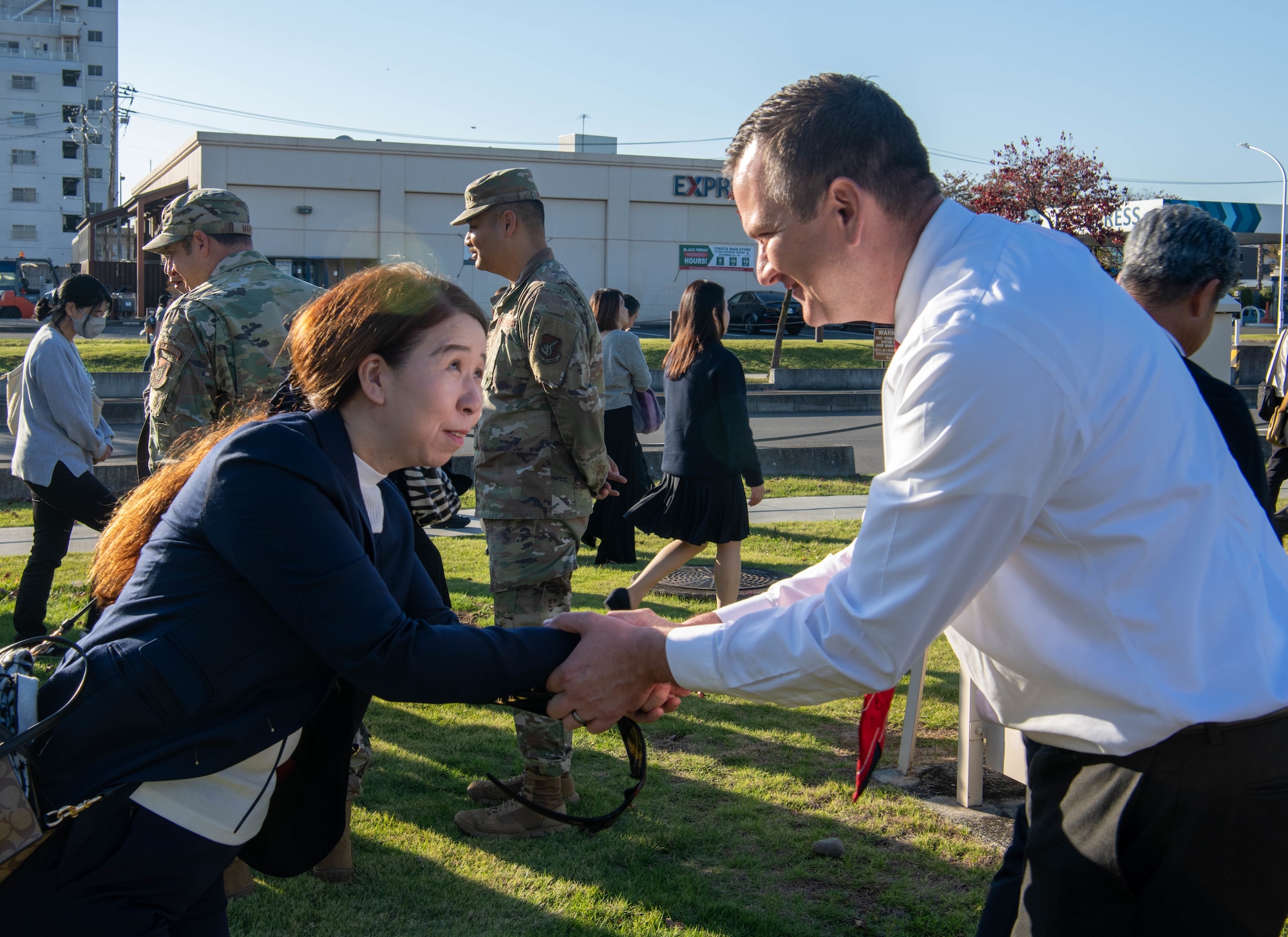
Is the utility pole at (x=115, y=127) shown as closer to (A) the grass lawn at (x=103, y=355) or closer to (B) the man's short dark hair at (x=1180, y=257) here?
(A) the grass lawn at (x=103, y=355)

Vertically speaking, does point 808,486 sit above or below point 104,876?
below

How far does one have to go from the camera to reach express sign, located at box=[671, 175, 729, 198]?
149ft

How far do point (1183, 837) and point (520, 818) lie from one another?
9.46ft

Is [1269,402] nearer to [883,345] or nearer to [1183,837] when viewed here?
[883,345]

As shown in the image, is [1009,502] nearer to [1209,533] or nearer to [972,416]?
[972,416]

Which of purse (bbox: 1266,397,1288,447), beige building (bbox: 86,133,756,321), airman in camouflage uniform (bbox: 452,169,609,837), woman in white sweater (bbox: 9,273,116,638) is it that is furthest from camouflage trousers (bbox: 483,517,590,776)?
beige building (bbox: 86,133,756,321)

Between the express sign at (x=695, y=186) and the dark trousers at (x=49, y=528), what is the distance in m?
41.1

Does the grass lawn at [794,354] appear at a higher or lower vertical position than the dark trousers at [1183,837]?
higher

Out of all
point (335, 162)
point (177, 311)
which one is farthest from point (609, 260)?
point (177, 311)

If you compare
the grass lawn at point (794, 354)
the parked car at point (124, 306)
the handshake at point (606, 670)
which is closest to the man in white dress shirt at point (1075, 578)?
the handshake at point (606, 670)

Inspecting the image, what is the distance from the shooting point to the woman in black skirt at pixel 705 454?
6.79 meters

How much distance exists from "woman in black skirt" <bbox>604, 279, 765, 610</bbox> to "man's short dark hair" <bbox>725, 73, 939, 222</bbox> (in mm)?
4719

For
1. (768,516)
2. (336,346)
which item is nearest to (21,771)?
(336,346)

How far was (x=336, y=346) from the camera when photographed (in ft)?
6.70
